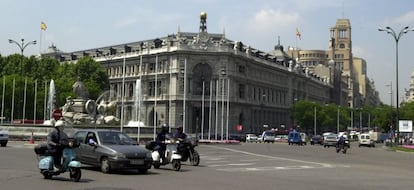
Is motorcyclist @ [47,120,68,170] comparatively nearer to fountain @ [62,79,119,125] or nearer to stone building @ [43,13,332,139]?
fountain @ [62,79,119,125]

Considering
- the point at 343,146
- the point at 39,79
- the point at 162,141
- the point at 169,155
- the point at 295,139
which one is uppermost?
the point at 39,79

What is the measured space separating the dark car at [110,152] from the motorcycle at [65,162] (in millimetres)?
2498

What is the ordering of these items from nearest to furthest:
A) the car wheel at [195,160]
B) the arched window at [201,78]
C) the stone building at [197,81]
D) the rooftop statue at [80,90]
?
the car wheel at [195,160] → the rooftop statue at [80,90] → the stone building at [197,81] → the arched window at [201,78]

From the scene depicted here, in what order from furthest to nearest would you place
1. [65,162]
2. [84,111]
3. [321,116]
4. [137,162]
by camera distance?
[321,116], [84,111], [137,162], [65,162]

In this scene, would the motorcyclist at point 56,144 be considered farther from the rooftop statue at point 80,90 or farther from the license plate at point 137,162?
the rooftop statue at point 80,90

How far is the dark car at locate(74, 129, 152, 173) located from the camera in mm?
17969

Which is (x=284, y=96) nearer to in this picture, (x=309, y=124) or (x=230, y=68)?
(x=309, y=124)

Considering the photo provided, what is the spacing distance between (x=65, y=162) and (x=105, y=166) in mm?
2867

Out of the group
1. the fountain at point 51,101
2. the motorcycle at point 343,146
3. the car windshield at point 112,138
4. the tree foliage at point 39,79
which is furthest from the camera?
the tree foliage at point 39,79

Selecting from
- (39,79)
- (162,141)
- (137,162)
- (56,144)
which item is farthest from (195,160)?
(39,79)

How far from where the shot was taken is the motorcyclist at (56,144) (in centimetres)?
1541

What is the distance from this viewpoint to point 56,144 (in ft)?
50.6

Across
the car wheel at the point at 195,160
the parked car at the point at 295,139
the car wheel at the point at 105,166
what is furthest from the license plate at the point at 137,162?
the parked car at the point at 295,139

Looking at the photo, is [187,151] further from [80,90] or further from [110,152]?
[80,90]
